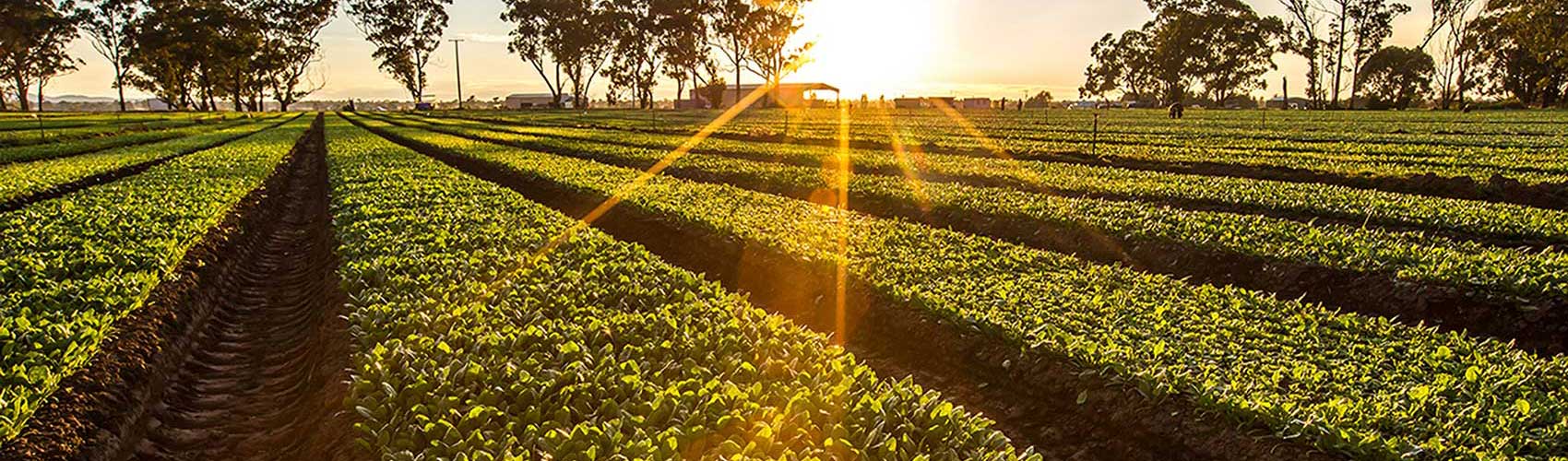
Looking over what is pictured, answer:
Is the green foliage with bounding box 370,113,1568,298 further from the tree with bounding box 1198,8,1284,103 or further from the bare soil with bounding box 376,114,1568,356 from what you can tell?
the tree with bounding box 1198,8,1284,103

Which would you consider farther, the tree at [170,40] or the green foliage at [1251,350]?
the tree at [170,40]

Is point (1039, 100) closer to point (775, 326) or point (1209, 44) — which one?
point (1209, 44)

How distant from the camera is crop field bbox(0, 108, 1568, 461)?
4980mm

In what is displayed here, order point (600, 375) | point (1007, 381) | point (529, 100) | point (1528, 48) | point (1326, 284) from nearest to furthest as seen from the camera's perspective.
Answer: point (600, 375), point (1007, 381), point (1326, 284), point (1528, 48), point (529, 100)

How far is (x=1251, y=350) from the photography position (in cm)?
655

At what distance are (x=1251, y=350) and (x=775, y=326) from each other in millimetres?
3916

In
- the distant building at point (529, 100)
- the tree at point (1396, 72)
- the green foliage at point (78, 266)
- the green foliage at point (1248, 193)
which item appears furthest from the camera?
the distant building at point (529, 100)

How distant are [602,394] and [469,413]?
81cm

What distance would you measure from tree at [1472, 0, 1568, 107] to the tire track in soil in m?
90.4

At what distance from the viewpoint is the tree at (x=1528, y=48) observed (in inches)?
2736

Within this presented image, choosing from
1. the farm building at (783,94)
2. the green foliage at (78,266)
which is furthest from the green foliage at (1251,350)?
the farm building at (783,94)

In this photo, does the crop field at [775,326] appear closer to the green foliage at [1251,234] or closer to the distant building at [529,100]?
the green foliage at [1251,234]

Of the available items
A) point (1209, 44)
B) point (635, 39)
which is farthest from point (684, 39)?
point (1209, 44)

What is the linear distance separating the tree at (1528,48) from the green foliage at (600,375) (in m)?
88.4
